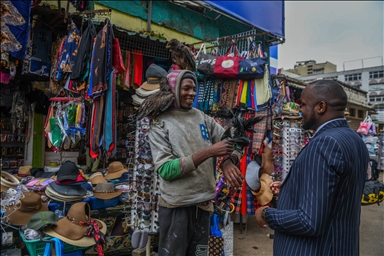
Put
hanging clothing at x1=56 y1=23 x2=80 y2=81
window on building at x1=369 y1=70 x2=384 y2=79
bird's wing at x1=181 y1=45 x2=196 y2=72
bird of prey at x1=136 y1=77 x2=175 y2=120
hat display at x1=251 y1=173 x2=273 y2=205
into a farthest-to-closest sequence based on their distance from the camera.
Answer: window on building at x1=369 y1=70 x2=384 y2=79 → hat display at x1=251 y1=173 x2=273 y2=205 → hanging clothing at x1=56 y1=23 x2=80 y2=81 → bird's wing at x1=181 y1=45 x2=196 y2=72 → bird of prey at x1=136 y1=77 x2=175 y2=120

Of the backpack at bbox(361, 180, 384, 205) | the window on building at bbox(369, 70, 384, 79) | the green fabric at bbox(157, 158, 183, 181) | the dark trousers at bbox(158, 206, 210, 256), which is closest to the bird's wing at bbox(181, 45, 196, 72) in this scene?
the green fabric at bbox(157, 158, 183, 181)

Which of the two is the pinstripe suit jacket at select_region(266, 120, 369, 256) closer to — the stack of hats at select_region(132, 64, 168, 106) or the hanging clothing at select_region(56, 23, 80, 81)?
the stack of hats at select_region(132, 64, 168, 106)

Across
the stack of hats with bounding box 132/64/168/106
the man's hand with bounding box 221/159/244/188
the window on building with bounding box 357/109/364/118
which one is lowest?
the man's hand with bounding box 221/159/244/188

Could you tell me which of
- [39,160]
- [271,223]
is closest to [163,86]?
[271,223]

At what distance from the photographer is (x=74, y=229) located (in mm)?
2807

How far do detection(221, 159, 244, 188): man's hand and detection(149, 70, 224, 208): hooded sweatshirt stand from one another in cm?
18

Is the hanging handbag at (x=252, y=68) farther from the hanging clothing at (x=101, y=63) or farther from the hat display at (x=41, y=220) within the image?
the hat display at (x=41, y=220)

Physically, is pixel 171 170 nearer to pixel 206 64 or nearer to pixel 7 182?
pixel 7 182

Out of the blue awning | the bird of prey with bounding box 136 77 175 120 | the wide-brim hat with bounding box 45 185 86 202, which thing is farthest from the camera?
the blue awning

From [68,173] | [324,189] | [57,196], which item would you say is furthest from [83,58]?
[324,189]

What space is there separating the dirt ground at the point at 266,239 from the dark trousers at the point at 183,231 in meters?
2.50

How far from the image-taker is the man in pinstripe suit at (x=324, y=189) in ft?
4.23

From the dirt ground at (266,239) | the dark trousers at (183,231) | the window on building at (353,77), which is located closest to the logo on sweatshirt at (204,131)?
the dark trousers at (183,231)

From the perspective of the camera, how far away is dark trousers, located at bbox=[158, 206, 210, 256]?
192 centimetres
